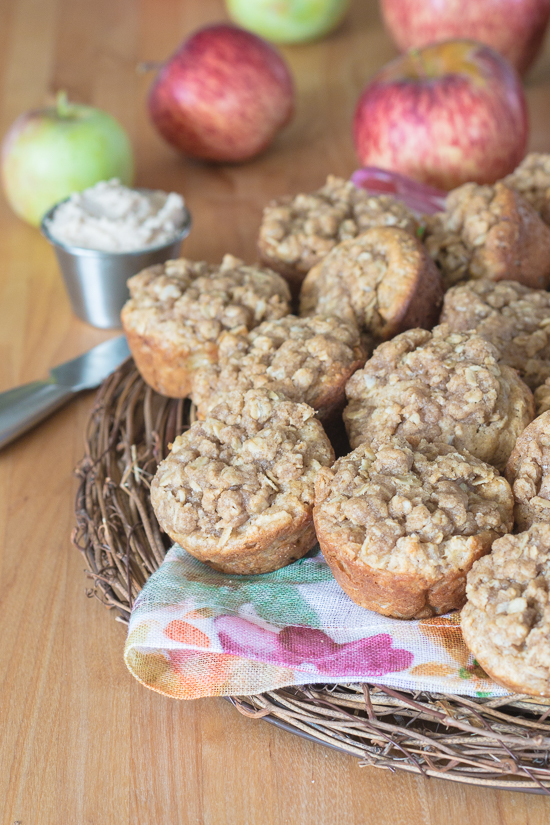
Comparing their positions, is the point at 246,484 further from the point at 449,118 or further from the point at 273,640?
the point at 449,118

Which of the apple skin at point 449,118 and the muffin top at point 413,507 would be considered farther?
the apple skin at point 449,118

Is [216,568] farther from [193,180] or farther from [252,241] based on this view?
[193,180]

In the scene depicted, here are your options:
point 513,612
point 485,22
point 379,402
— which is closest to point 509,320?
point 379,402

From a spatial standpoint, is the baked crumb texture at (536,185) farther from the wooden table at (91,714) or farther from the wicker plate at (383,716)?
the wicker plate at (383,716)

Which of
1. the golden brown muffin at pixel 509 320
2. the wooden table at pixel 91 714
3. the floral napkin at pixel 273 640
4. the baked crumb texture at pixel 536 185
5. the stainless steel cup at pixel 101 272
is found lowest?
the wooden table at pixel 91 714

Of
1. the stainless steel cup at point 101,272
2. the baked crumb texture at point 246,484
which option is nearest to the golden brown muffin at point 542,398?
the baked crumb texture at point 246,484

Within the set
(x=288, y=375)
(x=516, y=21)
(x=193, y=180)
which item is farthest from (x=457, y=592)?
(x=516, y=21)

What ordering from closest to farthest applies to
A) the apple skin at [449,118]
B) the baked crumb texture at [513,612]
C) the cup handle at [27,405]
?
1. the baked crumb texture at [513,612]
2. the cup handle at [27,405]
3. the apple skin at [449,118]
